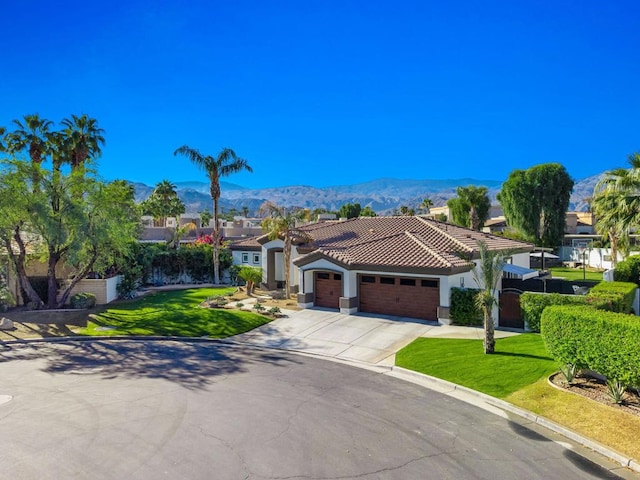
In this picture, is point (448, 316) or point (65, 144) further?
point (65, 144)

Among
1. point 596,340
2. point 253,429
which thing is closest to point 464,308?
point 596,340

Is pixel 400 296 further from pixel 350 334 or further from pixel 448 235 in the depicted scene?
pixel 448 235

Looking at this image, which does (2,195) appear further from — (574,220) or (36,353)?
(574,220)

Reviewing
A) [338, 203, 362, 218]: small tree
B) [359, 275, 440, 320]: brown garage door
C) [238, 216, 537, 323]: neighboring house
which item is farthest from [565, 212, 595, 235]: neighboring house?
[359, 275, 440, 320]: brown garage door

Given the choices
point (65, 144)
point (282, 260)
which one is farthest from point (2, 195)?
point (282, 260)

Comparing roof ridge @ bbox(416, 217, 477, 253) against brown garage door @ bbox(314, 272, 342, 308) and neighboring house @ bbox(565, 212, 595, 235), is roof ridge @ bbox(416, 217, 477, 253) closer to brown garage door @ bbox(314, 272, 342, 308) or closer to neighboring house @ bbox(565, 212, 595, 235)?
brown garage door @ bbox(314, 272, 342, 308)

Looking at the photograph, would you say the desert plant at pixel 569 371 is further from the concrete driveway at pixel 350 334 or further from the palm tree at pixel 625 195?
the palm tree at pixel 625 195
